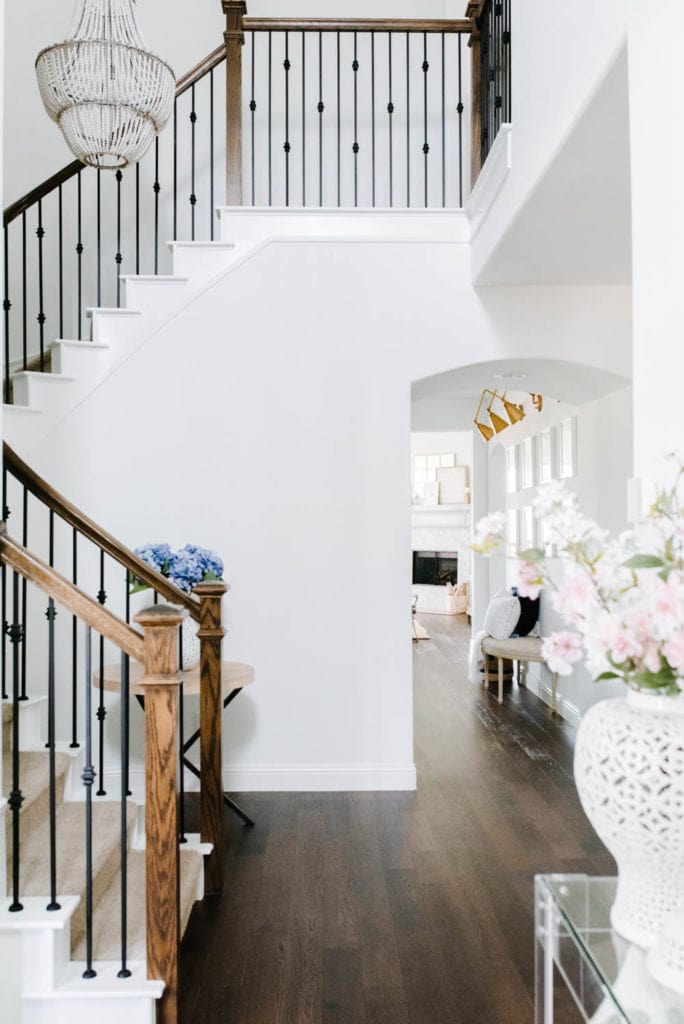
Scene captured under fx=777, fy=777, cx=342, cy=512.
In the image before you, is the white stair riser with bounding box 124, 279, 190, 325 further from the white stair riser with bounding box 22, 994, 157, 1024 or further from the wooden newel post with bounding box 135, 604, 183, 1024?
the white stair riser with bounding box 22, 994, 157, 1024

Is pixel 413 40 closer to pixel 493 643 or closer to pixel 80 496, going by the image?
pixel 80 496

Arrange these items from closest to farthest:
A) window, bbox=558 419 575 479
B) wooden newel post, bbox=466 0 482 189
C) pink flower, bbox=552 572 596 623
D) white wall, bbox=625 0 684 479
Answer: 1. pink flower, bbox=552 572 596 623
2. white wall, bbox=625 0 684 479
3. wooden newel post, bbox=466 0 482 189
4. window, bbox=558 419 575 479

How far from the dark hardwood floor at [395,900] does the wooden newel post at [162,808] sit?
309mm

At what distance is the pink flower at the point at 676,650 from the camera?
3.58ft

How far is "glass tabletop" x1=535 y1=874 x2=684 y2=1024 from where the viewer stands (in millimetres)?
1147

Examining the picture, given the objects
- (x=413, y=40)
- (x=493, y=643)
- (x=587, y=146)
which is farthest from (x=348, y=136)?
(x=493, y=643)

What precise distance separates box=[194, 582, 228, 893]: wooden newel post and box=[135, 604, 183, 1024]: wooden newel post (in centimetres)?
94

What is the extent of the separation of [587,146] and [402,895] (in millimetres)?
2795

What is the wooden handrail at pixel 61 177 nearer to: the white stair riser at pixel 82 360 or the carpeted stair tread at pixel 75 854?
the white stair riser at pixel 82 360

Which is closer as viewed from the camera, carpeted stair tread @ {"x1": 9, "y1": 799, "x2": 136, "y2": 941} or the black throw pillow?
carpeted stair tread @ {"x1": 9, "y1": 799, "x2": 136, "y2": 941}

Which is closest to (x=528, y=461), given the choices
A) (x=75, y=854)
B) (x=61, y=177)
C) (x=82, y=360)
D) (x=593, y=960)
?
(x=82, y=360)

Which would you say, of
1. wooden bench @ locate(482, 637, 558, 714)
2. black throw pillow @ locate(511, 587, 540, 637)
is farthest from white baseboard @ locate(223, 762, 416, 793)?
black throw pillow @ locate(511, 587, 540, 637)

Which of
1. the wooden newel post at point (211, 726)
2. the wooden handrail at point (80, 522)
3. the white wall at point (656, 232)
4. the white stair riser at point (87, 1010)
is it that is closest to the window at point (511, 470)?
the wooden newel post at point (211, 726)

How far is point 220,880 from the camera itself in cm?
304
